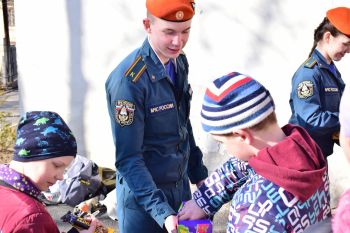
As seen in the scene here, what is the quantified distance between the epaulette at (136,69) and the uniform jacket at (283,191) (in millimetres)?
855

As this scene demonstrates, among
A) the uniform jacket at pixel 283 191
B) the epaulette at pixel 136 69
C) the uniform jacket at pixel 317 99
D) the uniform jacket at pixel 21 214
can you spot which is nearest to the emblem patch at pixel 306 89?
the uniform jacket at pixel 317 99

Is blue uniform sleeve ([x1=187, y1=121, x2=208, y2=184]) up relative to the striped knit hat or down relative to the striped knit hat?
down

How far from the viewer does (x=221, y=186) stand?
205 cm

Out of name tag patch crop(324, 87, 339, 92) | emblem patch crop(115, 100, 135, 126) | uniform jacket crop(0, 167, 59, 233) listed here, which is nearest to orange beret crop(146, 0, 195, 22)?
emblem patch crop(115, 100, 135, 126)

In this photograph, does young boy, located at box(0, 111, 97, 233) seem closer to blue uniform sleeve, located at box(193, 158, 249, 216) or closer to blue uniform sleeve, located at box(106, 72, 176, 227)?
blue uniform sleeve, located at box(106, 72, 176, 227)

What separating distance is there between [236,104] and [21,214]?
876 mm

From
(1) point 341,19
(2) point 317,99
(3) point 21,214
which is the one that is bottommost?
(3) point 21,214

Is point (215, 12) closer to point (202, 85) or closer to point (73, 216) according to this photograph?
point (202, 85)

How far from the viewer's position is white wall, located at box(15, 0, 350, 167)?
4.68 meters

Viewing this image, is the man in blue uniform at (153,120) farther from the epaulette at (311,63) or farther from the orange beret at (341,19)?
the orange beret at (341,19)

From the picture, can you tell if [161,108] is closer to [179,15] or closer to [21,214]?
[179,15]

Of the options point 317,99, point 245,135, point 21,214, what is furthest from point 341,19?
point 21,214

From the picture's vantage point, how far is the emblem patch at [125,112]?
2.25m

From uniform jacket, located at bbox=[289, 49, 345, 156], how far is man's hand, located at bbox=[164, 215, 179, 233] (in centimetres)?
134
